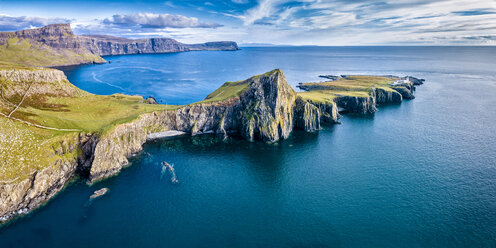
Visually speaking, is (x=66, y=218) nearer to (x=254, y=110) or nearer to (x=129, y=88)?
(x=254, y=110)

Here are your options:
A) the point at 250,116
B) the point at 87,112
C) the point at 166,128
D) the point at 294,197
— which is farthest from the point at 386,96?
the point at 87,112

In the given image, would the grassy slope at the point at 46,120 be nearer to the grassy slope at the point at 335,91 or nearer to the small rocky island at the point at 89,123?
the small rocky island at the point at 89,123

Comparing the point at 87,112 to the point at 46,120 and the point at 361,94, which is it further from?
the point at 361,94

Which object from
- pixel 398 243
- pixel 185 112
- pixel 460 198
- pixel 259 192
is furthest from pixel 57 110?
pixel 460 198

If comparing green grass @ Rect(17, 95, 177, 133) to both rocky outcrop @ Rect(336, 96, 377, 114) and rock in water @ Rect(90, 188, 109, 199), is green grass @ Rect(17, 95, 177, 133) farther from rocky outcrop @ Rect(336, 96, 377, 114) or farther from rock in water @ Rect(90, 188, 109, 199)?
rocky outcrop @ Rect(336, 96, 377, 114)

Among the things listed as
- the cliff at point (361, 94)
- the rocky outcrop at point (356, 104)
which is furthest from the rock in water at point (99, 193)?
the rocky outcrop at point (356, 104)

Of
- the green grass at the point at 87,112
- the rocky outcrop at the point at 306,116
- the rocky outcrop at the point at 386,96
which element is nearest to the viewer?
the green grass at the point at 87,112

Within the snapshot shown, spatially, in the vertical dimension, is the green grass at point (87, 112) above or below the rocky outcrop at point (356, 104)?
below

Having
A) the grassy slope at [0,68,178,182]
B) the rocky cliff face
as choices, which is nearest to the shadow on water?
the rocky cliff face
